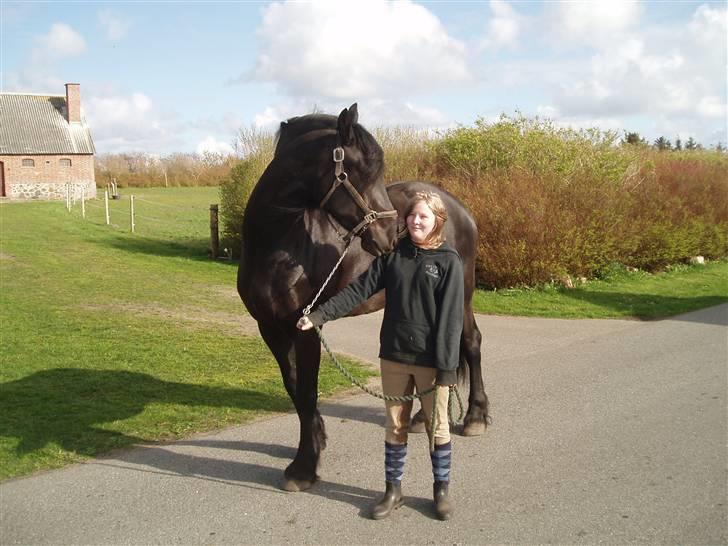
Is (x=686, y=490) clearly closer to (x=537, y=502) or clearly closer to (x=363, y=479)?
(x=537, y=502)

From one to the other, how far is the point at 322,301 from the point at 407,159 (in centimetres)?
1253

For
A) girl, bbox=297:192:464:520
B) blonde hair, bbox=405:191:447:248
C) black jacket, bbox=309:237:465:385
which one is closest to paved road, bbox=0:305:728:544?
girl, bbox=297:192:464:520

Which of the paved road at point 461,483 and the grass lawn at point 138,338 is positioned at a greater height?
the paved road at point 461,483

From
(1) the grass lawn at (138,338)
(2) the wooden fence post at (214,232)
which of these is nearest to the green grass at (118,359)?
(1) the grass lawn at (138,338)

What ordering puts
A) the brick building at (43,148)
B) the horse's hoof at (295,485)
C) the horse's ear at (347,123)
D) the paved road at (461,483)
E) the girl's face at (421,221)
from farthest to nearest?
1. the brick building at (43,148)
2. the horse's hoof at (295,485)
3. the horse's ear at (347,123)
4. the girl's face at (421,221)
5. the paved road at (461,483)

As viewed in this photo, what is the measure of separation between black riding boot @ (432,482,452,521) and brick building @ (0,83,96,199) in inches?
1817

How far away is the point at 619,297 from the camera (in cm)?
1149

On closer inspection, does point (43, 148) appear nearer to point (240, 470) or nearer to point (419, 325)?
point (240, 470)

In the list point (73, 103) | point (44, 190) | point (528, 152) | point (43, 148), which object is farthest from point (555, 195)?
point (73, 103)

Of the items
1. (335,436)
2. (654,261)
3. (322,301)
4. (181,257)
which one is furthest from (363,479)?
(181,257)

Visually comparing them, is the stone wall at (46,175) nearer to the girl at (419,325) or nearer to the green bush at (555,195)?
the green bush at (555,195)

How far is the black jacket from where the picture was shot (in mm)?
3582

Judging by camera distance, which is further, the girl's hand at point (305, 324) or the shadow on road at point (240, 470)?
the shadow on road at point (240, 470)

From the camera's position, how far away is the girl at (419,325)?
11.8ft
